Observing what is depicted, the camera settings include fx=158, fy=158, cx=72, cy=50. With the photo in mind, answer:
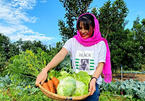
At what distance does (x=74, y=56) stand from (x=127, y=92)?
126 inches

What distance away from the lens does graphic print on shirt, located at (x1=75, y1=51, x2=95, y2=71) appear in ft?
6.39

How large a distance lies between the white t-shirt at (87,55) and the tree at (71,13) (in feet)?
18.0

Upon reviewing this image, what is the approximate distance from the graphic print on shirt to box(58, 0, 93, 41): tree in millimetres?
5544

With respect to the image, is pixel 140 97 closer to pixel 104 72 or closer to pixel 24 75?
pixel 104 72

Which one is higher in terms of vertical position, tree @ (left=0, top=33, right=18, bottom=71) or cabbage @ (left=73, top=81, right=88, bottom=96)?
tree @ (left=0, top=33, right=18, bottom=71)

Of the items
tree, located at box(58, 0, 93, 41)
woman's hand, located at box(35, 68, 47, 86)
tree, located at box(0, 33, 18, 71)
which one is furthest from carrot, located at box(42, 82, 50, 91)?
tree, located at box(0, 33, 18, 71)

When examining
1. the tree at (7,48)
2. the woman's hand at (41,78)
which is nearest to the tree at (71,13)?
the tree at (7,48)

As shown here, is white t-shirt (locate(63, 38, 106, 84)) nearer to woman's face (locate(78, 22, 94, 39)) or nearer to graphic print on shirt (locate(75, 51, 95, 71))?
graphic print on shirt (locate(75, 51, 95, 71))

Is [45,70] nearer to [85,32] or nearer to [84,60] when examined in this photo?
[84,60]

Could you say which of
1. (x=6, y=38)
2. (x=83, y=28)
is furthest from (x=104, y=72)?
(x=6, y=38)

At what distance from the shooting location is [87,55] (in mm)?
1959

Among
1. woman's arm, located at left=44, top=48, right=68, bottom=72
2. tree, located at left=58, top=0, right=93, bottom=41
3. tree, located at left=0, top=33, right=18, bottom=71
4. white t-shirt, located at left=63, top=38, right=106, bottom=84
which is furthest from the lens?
tree, located at left=0, top=33, right=18, bottom=71

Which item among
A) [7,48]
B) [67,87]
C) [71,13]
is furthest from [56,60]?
[7,48]

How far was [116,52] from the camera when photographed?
7.85 metres
